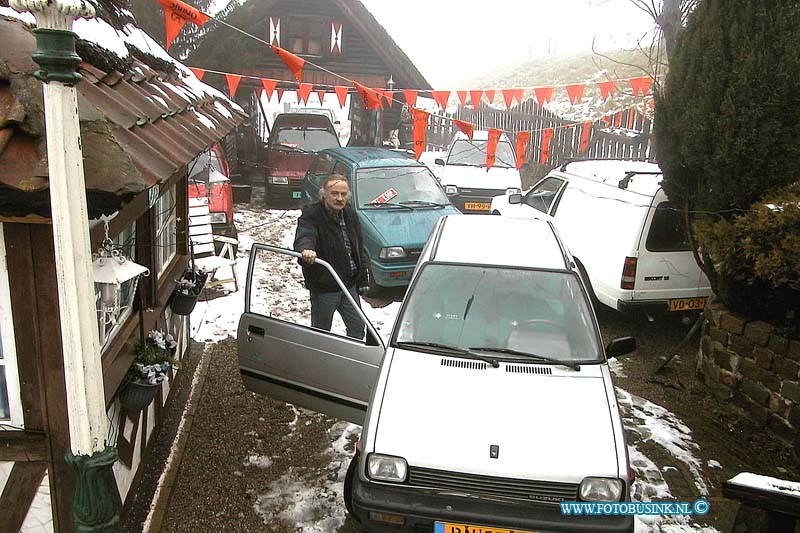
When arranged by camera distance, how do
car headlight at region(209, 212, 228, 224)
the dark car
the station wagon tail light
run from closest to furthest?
the station wagon tail light, car headlight at region(209, 212, 228, 224), the dark car

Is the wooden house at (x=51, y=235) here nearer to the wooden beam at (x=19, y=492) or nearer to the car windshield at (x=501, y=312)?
the wooden beam at (x=19, y=492)

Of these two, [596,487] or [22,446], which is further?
[596,487]

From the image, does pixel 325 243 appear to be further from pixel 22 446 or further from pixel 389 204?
pixel 389 204

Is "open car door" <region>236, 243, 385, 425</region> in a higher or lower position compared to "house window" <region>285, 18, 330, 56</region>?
lower

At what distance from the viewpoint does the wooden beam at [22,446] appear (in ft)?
9.55

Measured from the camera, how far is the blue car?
325 inches

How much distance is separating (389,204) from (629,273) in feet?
12.1

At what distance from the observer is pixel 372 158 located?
10.1 meters

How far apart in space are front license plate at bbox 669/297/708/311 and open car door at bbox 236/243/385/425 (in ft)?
13.9

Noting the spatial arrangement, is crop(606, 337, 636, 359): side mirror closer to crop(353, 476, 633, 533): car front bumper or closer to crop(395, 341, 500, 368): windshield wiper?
crop(395, 341, 500, 368): windshield wiper

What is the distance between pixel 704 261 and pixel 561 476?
12.8ft

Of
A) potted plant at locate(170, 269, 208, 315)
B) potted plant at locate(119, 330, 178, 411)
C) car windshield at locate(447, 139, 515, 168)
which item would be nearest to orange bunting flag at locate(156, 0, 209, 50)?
potted plant at locate(170, 269, 208, 315)

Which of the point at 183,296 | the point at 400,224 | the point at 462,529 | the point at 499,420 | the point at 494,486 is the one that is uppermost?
the point at 400,224

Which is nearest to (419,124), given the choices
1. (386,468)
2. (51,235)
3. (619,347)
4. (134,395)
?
(619,347)
